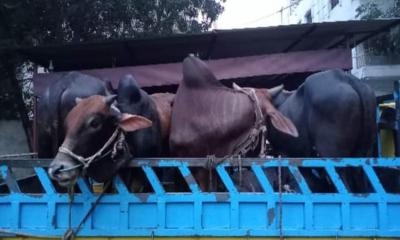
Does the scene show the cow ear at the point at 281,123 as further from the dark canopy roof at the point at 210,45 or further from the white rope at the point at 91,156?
the dark canopy roof at the point at 210,45

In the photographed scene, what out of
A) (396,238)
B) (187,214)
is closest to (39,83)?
(187,214)

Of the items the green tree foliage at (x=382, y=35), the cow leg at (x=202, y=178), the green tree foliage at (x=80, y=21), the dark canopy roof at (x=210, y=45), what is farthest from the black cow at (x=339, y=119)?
the green tree foliage at (x=382, y=35)

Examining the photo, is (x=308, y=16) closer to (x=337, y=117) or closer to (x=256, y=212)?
(x=337, y=117)

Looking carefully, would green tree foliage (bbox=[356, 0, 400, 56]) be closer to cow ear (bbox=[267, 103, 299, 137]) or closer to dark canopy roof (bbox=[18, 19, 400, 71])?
dark canopy roof (bbox=[18, 19, 400, 71])

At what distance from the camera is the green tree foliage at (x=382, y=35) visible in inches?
386

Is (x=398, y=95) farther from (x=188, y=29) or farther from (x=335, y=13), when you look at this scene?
(x=335, y=13)

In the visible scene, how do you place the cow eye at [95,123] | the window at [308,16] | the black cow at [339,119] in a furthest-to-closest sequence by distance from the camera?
1. the window at [308,16]
2. the black cow at [339,119]
3. the cow eye at [95,123]

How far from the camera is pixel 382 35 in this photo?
952 centimetres

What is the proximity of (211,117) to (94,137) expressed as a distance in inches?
38.7

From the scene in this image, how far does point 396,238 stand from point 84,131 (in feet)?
6.72

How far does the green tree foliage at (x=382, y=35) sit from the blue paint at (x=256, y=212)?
7.20 m

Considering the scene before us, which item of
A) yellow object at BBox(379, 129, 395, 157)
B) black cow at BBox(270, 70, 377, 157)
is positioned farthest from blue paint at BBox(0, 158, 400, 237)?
yellow object at BBox(379, 129, 395, 157)

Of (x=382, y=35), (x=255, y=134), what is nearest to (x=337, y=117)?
(x=255, y=134)

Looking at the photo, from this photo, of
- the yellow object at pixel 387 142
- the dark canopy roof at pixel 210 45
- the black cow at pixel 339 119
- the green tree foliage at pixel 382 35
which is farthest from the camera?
the green tree foliage at pixel 382 35
